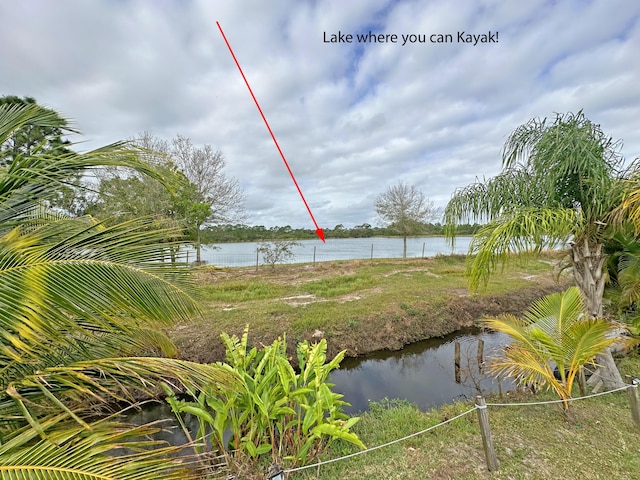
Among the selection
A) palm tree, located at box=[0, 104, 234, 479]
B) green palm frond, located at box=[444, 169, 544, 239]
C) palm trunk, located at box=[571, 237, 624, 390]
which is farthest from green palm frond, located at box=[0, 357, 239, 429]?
palm trunk, located at box=[571, 237, 624, 390]

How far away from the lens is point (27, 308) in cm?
133

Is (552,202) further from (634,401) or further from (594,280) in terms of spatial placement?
(634,401)

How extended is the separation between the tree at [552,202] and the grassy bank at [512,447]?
1.27 m

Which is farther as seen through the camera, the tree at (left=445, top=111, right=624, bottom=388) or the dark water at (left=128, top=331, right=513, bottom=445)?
the dark water at (left=128, top=331, right=513, bottom=445)

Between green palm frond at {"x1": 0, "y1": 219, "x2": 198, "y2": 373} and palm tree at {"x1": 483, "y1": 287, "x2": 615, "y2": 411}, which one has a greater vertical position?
green palm frond at {"x1": 0, "y1": 219, "x2": 198, "y2": 373}

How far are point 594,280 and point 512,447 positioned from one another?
2822 mm

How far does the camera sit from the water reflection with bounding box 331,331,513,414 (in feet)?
17.6

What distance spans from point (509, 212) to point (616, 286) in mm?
3675

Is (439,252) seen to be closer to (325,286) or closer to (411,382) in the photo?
(325,286)

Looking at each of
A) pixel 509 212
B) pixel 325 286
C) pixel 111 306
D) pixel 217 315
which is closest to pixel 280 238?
Answer: pixel 325 286

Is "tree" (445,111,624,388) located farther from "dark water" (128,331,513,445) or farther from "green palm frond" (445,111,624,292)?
"dark water" (128,331,513,445)

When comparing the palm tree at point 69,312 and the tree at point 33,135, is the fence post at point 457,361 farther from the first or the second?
the tree at point 33,135

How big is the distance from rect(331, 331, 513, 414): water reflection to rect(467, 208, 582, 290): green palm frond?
210 cm

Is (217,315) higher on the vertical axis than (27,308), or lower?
lower
